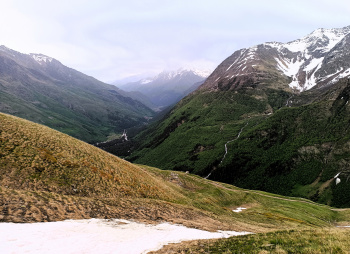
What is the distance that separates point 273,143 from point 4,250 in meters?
193

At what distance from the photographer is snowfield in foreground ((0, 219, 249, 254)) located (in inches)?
565

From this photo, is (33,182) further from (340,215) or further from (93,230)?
(340,215)

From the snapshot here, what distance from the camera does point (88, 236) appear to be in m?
17.4

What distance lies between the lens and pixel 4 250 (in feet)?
42.0

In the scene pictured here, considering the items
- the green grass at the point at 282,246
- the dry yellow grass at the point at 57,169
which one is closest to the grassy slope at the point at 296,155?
the green grass at the point at 282,246

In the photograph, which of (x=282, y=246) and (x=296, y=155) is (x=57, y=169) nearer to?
(x=282, y=246)

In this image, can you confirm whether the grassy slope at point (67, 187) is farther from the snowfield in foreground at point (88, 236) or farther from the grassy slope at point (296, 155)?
the grassy slope at point (296, 155)

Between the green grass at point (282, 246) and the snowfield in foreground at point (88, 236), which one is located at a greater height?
the green grass at point (282, 246)

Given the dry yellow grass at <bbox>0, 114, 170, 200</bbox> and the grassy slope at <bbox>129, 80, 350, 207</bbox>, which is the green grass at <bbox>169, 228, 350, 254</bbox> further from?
the grassy slope at <bbox>129, 80, 350, 207</bbox>

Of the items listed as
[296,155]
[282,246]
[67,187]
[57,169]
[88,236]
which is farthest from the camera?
[296,155]

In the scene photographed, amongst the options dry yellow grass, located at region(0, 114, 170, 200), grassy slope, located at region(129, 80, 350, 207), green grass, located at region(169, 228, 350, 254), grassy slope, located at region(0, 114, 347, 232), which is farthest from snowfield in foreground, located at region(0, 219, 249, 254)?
grassy slope, located at region(129, 80, 350, 207)

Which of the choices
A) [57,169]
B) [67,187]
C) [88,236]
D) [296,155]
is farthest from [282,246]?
[296,155]

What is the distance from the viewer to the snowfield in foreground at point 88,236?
47.1 ft

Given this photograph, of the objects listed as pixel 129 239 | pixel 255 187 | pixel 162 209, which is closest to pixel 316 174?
pixel 255 187
